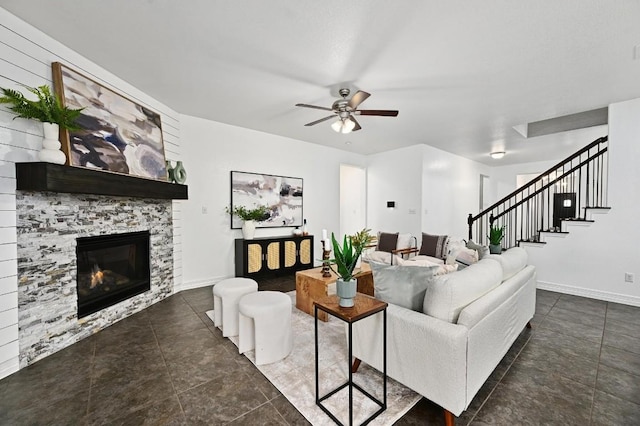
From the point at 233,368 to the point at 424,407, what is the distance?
150 centimetres

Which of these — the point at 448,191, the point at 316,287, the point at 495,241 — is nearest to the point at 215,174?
the point at 316,287

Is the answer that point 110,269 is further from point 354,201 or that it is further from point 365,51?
point 354,201

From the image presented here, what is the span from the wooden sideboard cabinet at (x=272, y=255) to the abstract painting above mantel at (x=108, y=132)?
5.78 ft

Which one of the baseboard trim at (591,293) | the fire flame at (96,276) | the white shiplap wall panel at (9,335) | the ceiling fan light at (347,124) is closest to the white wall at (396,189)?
the baseboard trim at (591,293)

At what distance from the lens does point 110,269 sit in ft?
10.3

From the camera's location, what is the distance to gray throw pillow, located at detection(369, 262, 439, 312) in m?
1.91

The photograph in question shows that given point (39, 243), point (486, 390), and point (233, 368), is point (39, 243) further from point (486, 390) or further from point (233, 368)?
point (486, 390)

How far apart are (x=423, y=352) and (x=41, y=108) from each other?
3462mm

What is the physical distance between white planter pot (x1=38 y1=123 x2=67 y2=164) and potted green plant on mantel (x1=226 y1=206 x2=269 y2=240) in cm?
260

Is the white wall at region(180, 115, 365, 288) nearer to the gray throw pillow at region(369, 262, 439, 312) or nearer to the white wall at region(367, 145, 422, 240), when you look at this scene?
the white wall at region(367, 145, 422, 240)

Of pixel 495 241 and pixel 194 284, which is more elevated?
pixel 495 241

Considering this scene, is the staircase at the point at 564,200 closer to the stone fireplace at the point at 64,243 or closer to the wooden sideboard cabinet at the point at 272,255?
the wooden sideboard cabinet at the point at 272,255

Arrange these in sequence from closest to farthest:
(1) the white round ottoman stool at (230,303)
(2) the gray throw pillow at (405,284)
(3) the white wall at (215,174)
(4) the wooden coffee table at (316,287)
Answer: (2) the gray throw pillow at (405,284)
(1) the white round ottoman stool at (230,303)
(4) the wooden coffee table at (316,287)
(3) the white wall at (215,174)

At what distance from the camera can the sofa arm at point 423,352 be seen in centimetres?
154
